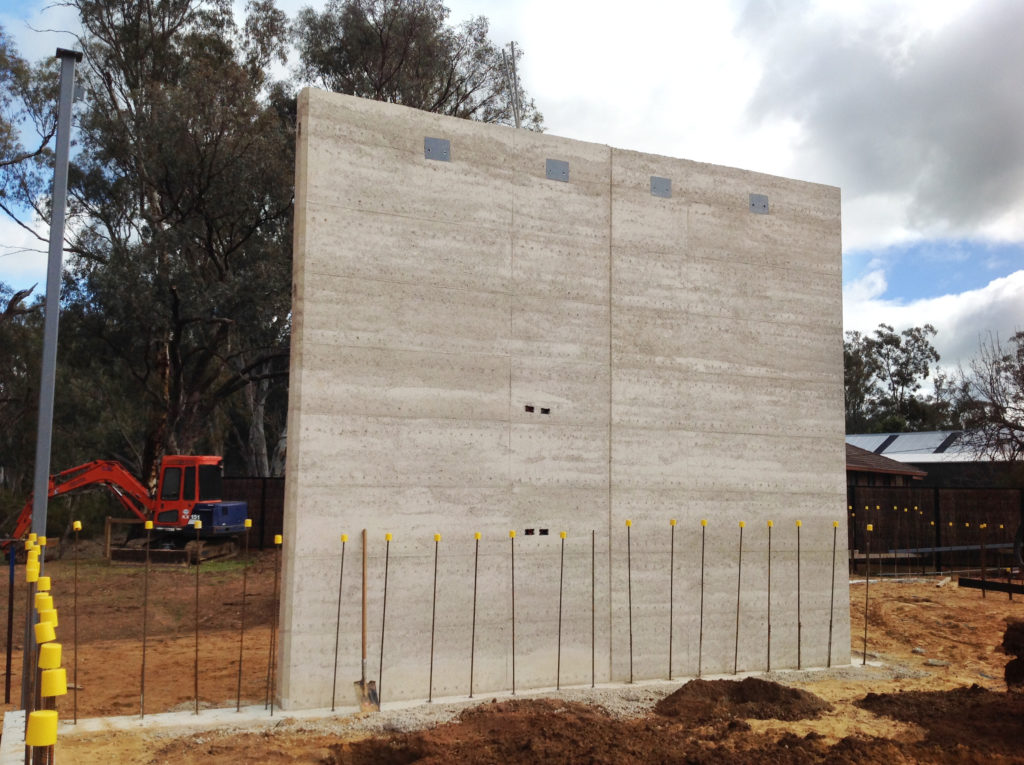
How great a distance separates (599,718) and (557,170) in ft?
19.0

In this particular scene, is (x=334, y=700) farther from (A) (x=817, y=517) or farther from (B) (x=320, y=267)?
(A) (x=817, y=517)

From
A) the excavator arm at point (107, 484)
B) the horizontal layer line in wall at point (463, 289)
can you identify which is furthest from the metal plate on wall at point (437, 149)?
the excavator arm at point (107, 484)

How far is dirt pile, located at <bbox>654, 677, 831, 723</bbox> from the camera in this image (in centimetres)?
896

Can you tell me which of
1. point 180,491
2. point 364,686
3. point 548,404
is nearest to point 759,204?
point 548,404

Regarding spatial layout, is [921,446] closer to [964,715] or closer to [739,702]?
[964,715]

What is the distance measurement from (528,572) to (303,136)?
5.01 m

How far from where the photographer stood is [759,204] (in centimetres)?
1174

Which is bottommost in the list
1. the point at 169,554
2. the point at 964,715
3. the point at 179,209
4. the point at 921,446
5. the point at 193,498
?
the point at 169,554

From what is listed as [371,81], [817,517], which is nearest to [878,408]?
[371,81]

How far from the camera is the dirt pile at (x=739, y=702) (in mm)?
8961

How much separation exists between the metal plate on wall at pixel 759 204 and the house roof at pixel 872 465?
20.5 metres

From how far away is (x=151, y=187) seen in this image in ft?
92.8

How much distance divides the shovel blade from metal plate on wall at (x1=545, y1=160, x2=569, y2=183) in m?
5.68

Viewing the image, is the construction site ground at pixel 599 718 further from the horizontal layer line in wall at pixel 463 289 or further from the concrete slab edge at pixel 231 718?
the horizontal layer line in wall at pixel 463 289
